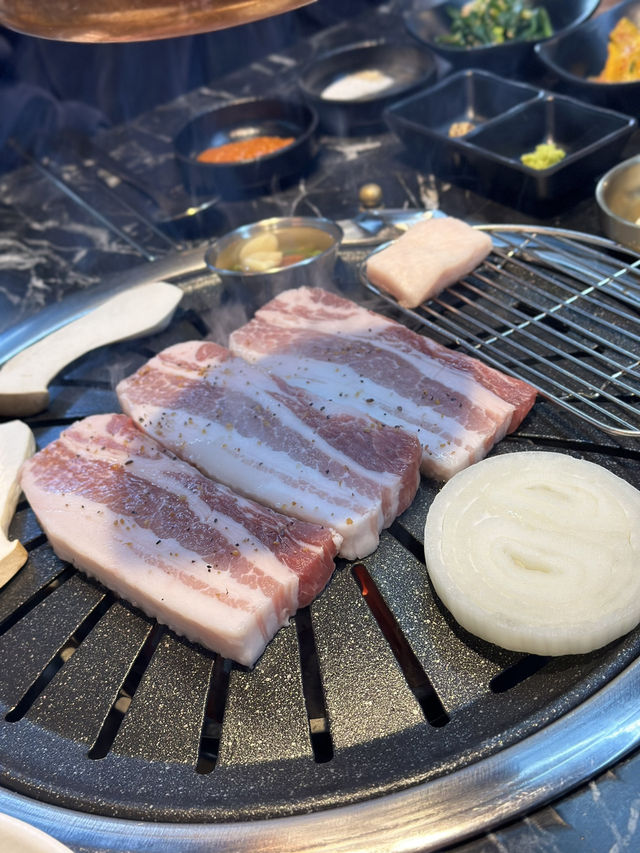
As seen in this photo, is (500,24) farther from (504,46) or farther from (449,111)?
(449,111)

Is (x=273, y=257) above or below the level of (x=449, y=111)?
below

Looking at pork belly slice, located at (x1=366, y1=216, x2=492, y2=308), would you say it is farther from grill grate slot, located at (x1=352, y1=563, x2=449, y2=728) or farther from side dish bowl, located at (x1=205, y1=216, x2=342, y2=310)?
grill grate slot, located at (x1=352, y1=563, x2=449, y2=728)

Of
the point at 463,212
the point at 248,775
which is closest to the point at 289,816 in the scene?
the point at 248,775

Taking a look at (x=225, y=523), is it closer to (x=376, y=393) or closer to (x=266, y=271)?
(x=376, y=393)

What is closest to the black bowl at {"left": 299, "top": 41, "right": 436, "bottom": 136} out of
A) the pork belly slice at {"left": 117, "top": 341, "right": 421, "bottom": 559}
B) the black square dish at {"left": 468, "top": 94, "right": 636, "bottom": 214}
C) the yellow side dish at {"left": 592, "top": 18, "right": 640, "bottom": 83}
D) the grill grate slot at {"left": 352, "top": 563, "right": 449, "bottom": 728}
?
the black square dish at {"left": 468, "top": 94, "right": 636, "bottom": 214}

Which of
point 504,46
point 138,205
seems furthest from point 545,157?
point 138,205
